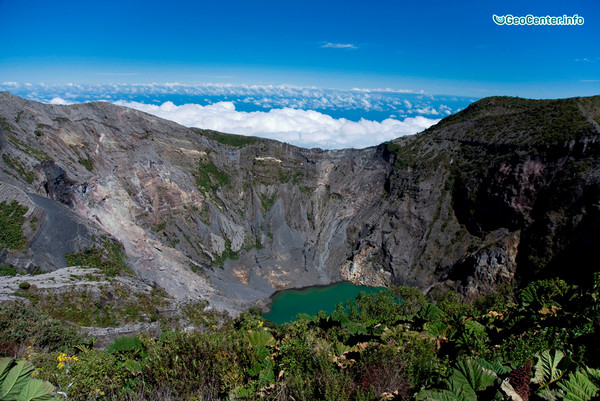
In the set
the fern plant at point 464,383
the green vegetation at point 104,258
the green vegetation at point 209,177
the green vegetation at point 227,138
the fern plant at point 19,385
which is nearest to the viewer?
the fern plant at point 19,385

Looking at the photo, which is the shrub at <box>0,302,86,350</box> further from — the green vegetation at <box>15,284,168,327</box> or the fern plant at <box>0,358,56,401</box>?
the fern plant at <box>0,358,56,401</box>

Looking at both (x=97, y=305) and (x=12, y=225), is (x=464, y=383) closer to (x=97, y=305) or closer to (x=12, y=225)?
(x=97, y=305)

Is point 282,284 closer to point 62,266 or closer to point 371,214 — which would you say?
point 371,214

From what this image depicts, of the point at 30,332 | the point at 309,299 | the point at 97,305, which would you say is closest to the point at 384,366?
the point at 30,332

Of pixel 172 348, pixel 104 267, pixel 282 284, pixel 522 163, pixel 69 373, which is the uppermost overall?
pixel 522 163

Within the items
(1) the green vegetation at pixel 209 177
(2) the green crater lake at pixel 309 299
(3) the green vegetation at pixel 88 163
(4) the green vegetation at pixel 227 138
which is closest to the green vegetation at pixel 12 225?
(3) the green vegetation at pixel 88 163

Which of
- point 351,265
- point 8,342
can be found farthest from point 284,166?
point 8,342

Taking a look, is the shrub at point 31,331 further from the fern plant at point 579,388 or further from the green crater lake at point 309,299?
the green crater lake at point 309,299
